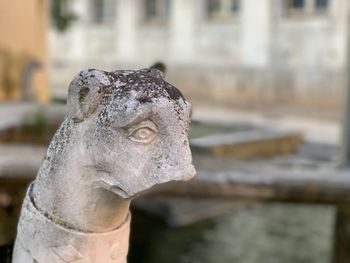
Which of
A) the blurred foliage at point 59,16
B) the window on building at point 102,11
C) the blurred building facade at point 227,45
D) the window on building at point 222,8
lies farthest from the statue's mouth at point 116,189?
the window on building at point 102,11

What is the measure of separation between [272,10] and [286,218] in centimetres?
1042

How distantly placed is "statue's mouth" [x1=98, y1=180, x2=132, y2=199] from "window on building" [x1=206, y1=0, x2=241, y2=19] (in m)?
16.6

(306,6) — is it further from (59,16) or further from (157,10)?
(59,16)

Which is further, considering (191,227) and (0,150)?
(191,227)

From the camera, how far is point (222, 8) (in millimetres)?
17938

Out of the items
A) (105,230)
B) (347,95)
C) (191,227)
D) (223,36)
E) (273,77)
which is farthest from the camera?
(223,36)

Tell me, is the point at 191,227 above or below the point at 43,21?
below

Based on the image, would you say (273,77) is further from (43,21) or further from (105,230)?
(105,230)

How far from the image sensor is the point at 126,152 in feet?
3.92

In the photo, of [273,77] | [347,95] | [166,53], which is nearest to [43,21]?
[347,95]

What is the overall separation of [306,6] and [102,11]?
7550 mm

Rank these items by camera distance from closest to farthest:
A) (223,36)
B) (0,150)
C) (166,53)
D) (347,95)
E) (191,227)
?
(0,150)
(347,95)
(191,227)
(223,36)
(166,53)

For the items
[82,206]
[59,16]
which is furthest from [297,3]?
[82,206]

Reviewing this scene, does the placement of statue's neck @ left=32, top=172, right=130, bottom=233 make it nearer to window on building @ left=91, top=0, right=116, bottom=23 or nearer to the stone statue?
the stone statue
